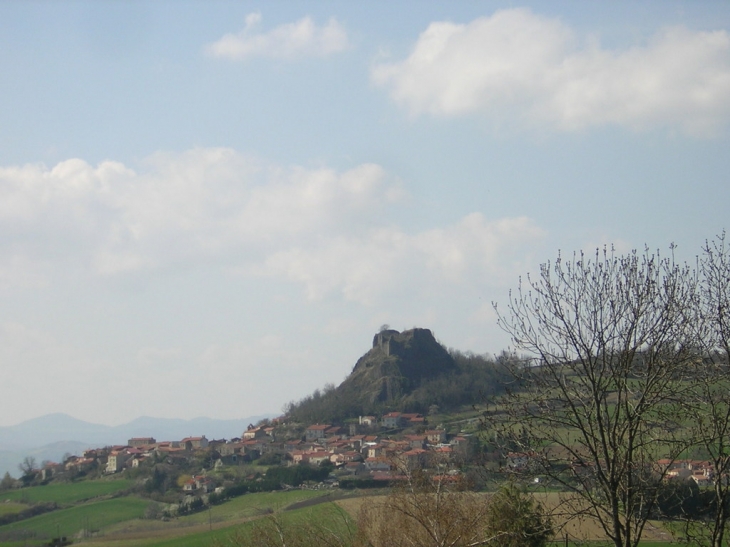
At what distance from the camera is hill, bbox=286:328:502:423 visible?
125 meters

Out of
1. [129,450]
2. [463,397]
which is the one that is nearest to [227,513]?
[129,450]

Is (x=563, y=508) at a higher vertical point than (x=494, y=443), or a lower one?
lower

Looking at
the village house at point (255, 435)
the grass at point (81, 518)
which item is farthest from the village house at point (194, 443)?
the grass at point (81, 518)

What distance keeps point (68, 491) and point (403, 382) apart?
68.2 meters

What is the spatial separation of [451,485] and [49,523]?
48.8 metres

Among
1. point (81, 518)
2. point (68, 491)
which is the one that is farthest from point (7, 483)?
point (81, 518)

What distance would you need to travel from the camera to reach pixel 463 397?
123m

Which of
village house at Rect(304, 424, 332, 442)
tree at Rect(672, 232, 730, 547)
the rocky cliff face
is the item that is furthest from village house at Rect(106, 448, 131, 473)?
tree at Rect(672, 232, 730, 547)

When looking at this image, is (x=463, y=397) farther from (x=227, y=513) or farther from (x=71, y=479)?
(x=227, y=513)

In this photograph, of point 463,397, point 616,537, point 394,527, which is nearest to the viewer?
point 616,537

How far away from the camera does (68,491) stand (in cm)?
7775

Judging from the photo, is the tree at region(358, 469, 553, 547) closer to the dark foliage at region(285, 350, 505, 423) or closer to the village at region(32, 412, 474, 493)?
the village at region(32, 412, 474, 493)

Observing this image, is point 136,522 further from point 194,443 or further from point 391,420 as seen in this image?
point 391,420

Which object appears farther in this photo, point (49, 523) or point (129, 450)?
point (129, 450)
